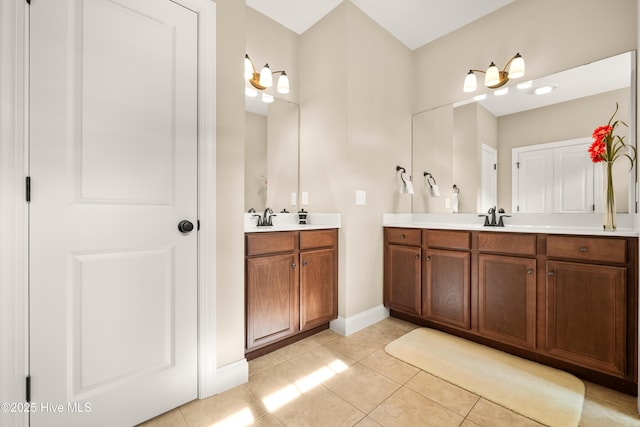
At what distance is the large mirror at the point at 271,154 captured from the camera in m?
2.34

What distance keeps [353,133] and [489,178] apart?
4.17 feet

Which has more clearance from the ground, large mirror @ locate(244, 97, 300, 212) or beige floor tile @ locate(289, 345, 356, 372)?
large mirror @ locate(244, 97, 300, 212)

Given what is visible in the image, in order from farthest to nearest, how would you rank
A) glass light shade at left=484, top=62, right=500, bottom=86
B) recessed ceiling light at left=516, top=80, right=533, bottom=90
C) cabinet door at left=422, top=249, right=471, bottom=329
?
glass light shade at left=484, top=62, right=500, bottom=86
recessed ceiling light at left=516, top=80, right=533, bottom=90
cabinet door at left=422, top=249, right=471, bottom=329

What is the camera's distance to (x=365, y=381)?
165 centimetres

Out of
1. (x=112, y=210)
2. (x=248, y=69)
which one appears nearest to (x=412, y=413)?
(x=112, y=210)

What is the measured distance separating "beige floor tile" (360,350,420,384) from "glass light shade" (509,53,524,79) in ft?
7.78

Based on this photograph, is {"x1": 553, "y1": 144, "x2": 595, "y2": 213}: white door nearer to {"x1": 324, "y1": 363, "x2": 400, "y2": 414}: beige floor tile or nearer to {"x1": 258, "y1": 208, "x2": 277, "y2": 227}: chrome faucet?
{"x1": 324, "y1": 363, "x2": 400, "y2": 414}: beige floor tile

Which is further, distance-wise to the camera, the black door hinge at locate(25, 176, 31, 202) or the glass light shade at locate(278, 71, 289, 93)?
the glass light shade at locate(278, 71, 289, 93)

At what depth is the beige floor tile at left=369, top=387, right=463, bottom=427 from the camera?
1.32 m

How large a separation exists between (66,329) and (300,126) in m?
2.25

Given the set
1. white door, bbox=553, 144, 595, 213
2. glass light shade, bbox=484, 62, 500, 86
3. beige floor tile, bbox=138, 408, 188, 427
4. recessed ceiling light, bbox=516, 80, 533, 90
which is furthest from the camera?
glass light shade, bbox=484, 62, 500, 86

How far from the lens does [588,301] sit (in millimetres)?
1576

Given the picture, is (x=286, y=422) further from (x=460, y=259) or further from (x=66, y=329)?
(x=460, y=259)

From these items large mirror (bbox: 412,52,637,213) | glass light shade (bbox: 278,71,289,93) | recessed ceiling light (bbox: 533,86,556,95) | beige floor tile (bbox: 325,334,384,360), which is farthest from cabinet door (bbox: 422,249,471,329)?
glass light shade (bbox: 278,71,289,93)
